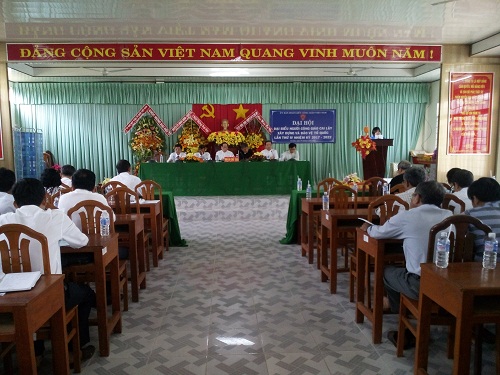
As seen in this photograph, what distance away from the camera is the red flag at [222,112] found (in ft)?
33.7

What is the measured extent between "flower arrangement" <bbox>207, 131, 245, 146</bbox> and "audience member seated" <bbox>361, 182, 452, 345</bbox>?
7435mm

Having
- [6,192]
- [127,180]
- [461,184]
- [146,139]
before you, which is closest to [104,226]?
[6,192]

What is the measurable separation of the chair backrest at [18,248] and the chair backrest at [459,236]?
75.5 inches

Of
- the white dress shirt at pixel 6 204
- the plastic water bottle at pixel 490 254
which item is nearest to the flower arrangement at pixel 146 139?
the white dress shirt at pixel 6 204

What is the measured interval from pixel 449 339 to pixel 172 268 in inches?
111

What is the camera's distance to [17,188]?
2.22 meters

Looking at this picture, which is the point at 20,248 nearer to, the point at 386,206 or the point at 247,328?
the point at 247,328

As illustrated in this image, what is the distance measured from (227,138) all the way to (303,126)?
2.07m

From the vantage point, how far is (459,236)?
7.21 ft

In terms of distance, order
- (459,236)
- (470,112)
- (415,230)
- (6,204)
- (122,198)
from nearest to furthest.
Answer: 1. (459,236)
2. (415,230)
3. (6,204)
4. (122,198)
5. (470,112)

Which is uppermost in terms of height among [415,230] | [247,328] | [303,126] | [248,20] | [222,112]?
[248,20]

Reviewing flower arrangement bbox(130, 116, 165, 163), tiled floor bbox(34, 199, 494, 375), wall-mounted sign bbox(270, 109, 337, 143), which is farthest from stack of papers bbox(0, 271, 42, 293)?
wall-mounted sign bbox(270, 109, 337, 143)

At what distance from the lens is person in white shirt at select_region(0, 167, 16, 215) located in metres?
3.40

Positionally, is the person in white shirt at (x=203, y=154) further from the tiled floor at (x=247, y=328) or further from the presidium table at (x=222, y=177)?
the tiled floor at (x=247, y=328)
